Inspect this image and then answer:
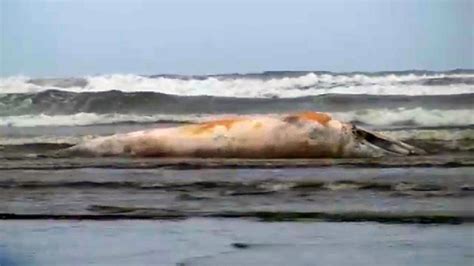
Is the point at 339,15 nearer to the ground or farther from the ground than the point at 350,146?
farther from the ground

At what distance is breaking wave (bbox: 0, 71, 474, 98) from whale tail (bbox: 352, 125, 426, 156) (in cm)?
9

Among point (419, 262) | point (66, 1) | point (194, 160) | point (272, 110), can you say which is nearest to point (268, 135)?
point (272, 110)

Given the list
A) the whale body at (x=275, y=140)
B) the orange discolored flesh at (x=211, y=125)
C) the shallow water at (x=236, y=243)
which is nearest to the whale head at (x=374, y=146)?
the whale body at (x=275, y=140)

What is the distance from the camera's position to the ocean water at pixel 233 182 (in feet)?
5.97

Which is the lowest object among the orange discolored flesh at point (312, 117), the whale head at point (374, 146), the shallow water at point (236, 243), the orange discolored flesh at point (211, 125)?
the shallow water at point (236, 243)

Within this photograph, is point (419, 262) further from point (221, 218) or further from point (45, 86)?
point (45, 86)

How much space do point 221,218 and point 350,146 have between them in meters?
0.33

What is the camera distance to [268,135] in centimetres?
185

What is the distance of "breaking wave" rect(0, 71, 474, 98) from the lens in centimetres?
185

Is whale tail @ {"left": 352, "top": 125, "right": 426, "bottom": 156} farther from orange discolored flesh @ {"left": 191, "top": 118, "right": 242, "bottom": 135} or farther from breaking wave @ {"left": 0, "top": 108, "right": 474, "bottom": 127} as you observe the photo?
orange discolored flesh @ {"left": 191, "top": 118, "right": 242, "bottom": 135}

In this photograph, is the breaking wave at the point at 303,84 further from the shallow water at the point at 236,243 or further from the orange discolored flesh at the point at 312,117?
the shallow water at the point at 236,243

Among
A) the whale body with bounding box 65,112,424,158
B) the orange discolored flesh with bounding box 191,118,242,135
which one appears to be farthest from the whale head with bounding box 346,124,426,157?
the orange discolored flesh with bounding box 191,118,242,135

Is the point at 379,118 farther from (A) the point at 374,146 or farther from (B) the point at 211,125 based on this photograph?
(B) the point at 211,125

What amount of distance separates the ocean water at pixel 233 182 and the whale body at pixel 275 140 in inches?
0.7
